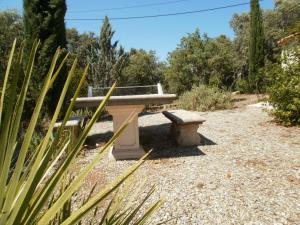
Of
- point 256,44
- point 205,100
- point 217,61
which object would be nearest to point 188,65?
point 217,61

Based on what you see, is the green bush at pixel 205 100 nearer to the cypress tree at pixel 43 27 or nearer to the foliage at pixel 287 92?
the foliage at pixel 287 92

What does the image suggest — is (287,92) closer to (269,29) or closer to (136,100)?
(136,100)

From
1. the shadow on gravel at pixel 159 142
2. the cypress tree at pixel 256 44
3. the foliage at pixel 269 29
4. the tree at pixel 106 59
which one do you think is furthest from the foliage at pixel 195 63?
the shadow on gravel at pixel 159 142

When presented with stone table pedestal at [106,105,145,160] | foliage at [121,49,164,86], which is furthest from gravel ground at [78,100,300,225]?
foliage at [121,49,164,86]

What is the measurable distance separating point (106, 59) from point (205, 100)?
19.0ft

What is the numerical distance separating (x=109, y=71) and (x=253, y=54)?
803 cm

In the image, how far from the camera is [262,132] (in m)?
7.51

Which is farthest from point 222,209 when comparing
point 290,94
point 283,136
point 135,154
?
point 290,94

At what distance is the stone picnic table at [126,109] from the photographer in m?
5.84

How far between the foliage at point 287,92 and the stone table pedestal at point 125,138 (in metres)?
4.00

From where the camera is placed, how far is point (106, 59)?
15.8 m

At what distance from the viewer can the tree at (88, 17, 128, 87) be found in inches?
595

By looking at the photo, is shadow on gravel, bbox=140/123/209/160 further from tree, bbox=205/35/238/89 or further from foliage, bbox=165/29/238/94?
tree, bbox=205/35/238/89

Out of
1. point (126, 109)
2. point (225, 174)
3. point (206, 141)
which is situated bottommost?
point (225, 174)
